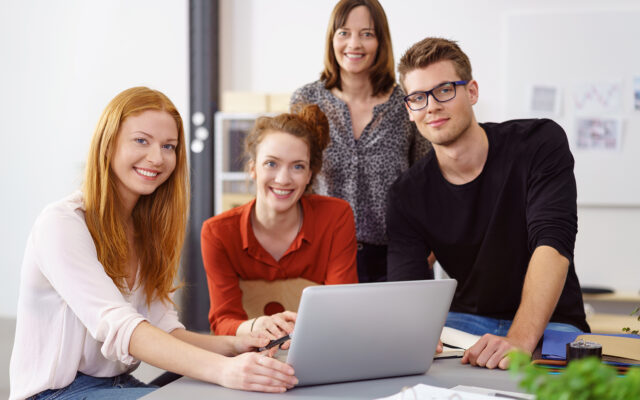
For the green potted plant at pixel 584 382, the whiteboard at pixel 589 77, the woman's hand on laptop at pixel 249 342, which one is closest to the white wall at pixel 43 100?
the woman's hand on laptop at pixel 249 342

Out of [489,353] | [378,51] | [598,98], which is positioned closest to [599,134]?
[598,98]

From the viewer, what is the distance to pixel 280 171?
185cm

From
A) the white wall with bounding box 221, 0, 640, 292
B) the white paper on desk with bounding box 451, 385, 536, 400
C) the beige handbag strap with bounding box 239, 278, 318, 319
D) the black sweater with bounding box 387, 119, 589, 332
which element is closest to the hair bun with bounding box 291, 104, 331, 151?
the black sweater with bounding box 387, 119, 589, 332

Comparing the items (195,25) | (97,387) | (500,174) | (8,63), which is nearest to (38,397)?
(97,387)

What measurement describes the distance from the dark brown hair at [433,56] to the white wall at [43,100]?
4.11 ft

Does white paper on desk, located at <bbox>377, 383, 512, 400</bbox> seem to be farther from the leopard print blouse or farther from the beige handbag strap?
the leopard print blouse

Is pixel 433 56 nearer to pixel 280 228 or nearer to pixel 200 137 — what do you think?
pixel 280 228

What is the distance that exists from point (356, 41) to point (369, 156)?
1.24 feet

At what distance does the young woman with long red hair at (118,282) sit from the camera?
1.20m

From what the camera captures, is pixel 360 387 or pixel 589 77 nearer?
pixel 360 387

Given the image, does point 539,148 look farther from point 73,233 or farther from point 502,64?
point 502,64

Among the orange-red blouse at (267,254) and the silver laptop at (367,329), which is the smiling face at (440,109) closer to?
the orange-red blouse at (267,254)

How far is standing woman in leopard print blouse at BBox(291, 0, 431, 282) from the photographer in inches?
84.3

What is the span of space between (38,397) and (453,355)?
832 mm
